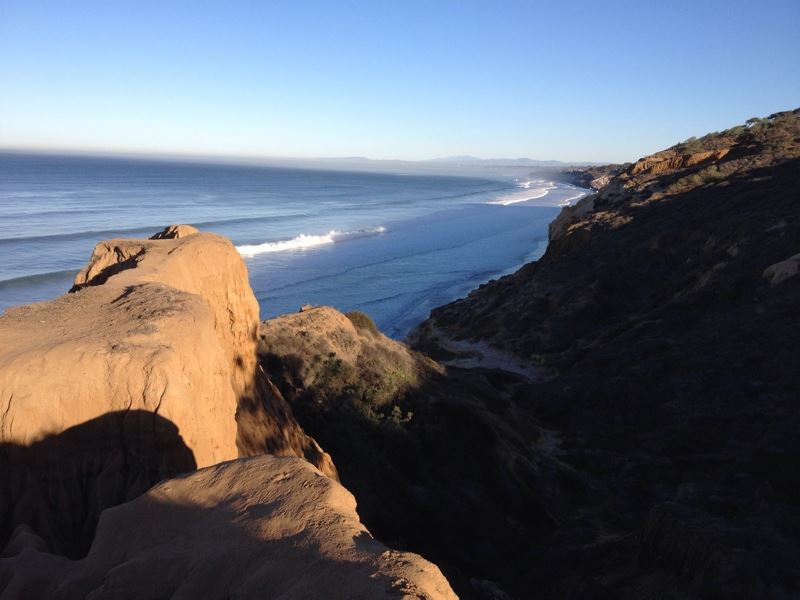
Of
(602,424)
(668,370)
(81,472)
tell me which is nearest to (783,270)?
(668,370)

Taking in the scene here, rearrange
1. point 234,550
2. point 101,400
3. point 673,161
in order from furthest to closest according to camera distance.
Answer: point 673,161 → point 101,400 → point 234,550

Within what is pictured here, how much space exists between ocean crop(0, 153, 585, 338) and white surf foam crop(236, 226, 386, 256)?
0.34 ft

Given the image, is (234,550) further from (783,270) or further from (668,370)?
(783,270)

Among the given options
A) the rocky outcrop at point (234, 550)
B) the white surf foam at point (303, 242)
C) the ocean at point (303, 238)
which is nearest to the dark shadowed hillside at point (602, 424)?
the rocky outcrop at point (234, 550)

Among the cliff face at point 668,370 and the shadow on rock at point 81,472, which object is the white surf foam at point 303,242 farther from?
the shadow on rock at point 81,472

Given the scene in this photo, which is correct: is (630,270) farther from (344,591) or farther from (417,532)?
(344,591)

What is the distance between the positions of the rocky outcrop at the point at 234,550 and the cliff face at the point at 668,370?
266 inches

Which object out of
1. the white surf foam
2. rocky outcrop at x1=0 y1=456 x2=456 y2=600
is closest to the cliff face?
rocky outcrop at x1=0 y1=456 x2=456 y2=600

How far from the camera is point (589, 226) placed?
1543 inches

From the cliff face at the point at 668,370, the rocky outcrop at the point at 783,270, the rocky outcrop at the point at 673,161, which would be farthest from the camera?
the rocky outcrop at the point at 673,161

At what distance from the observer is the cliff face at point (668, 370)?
982cm

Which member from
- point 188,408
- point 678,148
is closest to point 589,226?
point 678,148

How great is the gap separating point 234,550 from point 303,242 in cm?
5296

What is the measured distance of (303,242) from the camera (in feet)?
184
